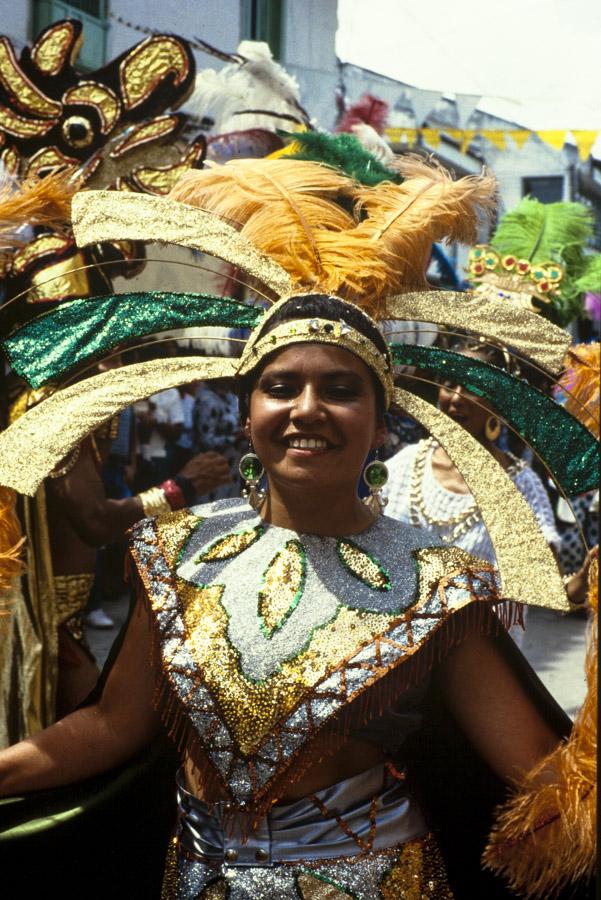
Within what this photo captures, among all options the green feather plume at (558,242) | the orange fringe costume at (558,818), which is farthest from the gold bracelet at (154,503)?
the orange fringe costume at (558,818)

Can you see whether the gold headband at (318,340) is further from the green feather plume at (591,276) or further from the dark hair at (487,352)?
the green feather plume at (591,276)

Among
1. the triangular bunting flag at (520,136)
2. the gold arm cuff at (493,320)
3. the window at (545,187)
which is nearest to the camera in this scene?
the gold arm cuff at (493,320)

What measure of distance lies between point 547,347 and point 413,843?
95cm

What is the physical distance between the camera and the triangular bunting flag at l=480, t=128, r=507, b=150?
589 centimetres

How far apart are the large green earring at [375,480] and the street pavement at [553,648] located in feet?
11.9

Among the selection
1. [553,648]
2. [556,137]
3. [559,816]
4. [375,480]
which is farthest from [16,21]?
[553,648]

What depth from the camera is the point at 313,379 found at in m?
1.96

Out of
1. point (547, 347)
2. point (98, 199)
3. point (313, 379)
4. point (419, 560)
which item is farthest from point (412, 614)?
point (98, 199)

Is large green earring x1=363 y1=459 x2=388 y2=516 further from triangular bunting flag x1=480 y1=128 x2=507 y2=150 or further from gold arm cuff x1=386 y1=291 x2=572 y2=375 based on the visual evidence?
triangular bunting flag x1=480 y1=128 x2=507 y2=150

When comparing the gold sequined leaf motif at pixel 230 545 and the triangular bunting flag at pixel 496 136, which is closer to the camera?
the gold sequined leaf motif at pixel 230 545

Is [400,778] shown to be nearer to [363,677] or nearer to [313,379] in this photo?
[363,677]

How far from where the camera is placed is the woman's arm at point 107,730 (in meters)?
1.97

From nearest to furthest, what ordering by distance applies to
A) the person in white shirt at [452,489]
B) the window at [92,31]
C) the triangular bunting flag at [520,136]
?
the person in white shirt at [452,489] < the window at [92,31] < the triangular bunting flag at [520,136]

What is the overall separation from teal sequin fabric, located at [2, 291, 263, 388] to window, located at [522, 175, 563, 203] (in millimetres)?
4911
